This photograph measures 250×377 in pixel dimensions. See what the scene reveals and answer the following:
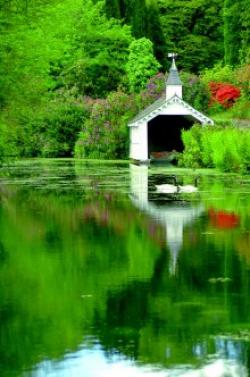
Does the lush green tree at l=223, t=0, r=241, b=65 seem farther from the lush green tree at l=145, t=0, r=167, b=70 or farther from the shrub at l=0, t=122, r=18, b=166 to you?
the shrub at l=0, t=122, r=18, b=166

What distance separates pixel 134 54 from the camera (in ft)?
257

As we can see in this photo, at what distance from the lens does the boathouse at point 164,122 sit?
58125 millimetres

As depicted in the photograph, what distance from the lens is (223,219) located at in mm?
22656

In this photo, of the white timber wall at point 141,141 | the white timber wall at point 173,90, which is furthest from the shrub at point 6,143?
the white timber wall at point 173,90

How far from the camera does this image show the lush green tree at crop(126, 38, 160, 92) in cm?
7738

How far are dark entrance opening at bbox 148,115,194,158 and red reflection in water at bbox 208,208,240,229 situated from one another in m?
39.8

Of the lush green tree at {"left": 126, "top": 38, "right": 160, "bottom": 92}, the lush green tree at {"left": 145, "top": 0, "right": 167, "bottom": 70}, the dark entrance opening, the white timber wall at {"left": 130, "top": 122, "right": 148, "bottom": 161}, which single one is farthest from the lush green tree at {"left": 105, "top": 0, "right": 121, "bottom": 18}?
the white timber wall at {"left": 130, "top": 122, "right": 148, "bottom": 161}

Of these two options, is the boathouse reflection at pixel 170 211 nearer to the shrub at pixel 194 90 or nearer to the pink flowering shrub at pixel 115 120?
the shrub at pixel 194 90

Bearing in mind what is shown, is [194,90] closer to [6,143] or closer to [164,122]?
[164,122]

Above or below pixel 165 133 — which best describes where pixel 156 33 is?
above

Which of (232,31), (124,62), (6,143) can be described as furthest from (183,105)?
(124,62)

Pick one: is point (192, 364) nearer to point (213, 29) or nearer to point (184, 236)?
point (184, 236)

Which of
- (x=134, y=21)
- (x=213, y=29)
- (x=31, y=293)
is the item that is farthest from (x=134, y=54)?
(x=31, y=293)

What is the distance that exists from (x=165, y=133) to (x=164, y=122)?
0.77 m
